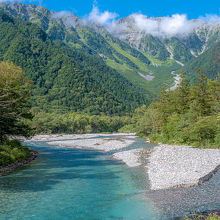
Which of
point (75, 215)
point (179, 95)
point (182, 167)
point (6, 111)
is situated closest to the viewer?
point (75, 215)

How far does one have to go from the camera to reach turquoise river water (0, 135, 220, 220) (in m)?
19.6

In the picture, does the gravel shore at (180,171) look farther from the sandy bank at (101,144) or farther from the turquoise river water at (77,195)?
the sandy bank at (101,144)

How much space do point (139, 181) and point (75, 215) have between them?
37.8ft

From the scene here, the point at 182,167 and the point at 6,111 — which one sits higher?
the point at 6,111

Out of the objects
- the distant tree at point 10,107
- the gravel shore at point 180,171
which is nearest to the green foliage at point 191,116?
the gravel shore at point 180,171

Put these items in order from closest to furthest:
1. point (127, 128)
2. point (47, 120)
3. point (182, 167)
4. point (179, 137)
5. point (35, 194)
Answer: point (35, 194) → point (182, 167) → point (179, 137) → point (47, 120) → point (127, 128)

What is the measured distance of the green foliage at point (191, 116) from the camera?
59.8 meters

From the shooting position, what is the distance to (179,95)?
88.9 m

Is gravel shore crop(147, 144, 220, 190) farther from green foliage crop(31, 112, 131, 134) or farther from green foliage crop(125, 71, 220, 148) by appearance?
green foliage crop(31, 112, 131, 134)

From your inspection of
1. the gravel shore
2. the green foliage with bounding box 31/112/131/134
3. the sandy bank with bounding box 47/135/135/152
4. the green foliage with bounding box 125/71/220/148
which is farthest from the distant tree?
the green foliage with bounding box 31/112/131/134

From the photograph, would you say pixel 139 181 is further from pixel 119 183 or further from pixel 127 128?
pixel 127 128

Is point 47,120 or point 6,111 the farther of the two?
point 47,120

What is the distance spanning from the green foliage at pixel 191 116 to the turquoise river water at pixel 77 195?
30333mm

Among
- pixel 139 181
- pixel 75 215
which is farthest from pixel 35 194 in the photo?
pixel 139 181
